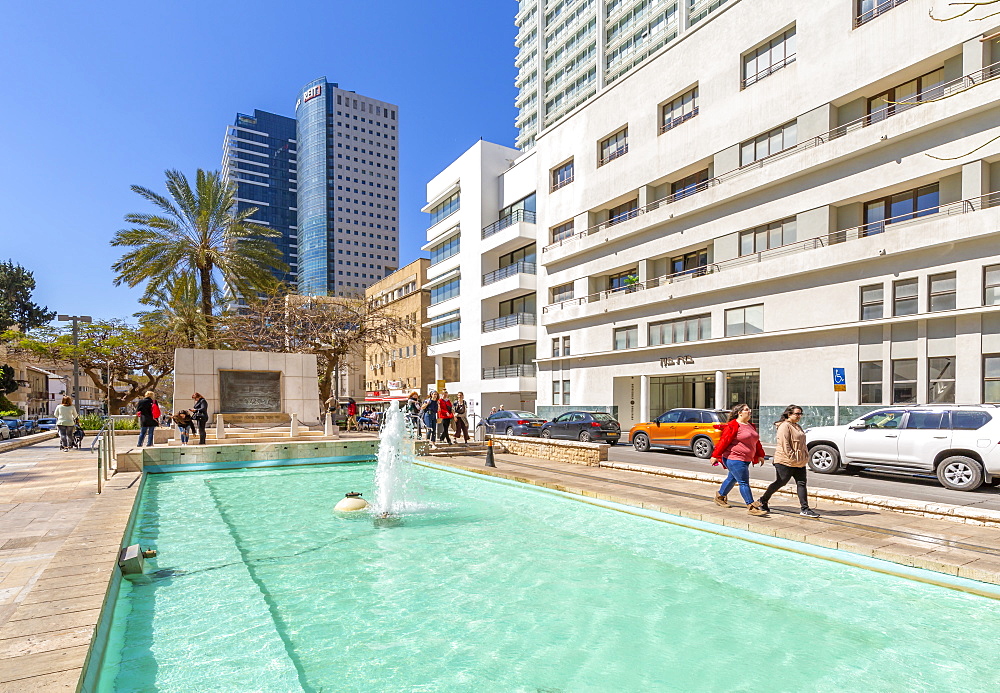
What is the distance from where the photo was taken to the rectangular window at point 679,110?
29.1 m

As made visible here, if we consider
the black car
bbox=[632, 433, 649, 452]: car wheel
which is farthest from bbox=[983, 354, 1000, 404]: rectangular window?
the black car

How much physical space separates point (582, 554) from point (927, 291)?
712 inches

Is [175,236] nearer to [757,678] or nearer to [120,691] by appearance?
[120,691]

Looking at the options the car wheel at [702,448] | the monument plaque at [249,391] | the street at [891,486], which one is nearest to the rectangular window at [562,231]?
the monument plaque at [249,391]

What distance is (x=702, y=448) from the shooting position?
19.8m

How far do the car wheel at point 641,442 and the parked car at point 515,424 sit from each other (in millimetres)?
5702

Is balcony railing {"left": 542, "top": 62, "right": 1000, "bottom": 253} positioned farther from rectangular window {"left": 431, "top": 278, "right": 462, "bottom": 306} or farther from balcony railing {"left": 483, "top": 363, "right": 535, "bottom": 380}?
rectangular window {"left": 431, "top": 278, "right": 462, "bottom": 306}

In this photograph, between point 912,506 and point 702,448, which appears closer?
point 912,506

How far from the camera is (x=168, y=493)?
511 inches

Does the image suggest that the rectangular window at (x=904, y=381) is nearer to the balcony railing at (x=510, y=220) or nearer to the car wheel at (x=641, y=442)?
the car wheel at (x=641, y=442)

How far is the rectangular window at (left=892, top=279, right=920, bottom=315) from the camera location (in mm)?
20000

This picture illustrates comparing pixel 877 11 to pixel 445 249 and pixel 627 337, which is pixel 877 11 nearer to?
pixel 627 337

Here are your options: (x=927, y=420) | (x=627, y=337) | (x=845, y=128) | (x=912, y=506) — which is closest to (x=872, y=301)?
(x=845, y=128)

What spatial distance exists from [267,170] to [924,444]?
6884 inches
